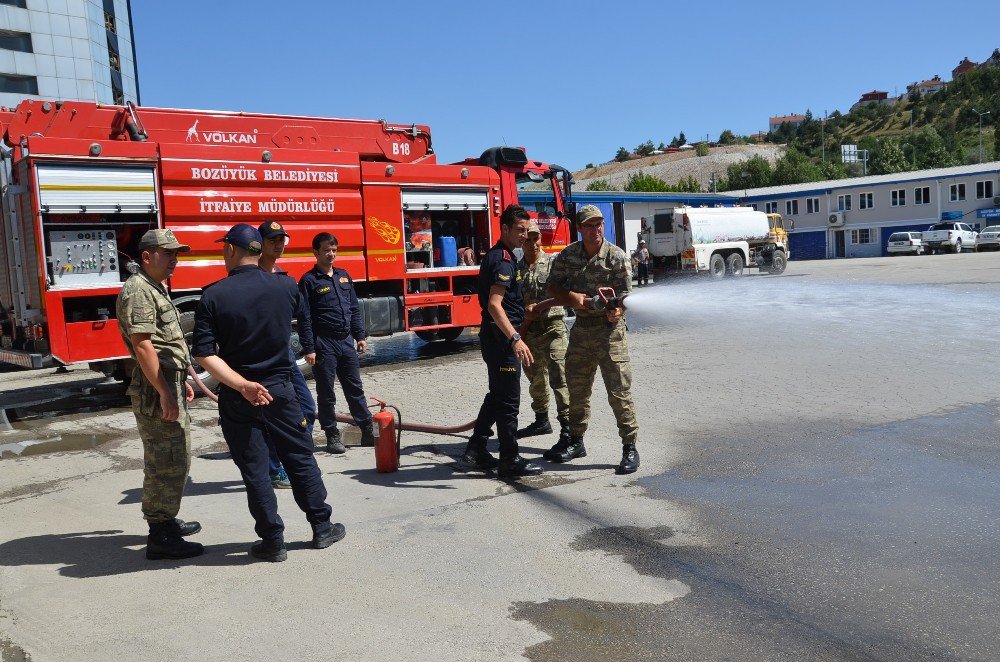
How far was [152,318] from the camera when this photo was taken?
4.28m

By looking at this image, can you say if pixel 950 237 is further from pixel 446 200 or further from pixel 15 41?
pixel 15 41

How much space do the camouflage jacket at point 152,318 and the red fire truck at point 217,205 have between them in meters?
5.47

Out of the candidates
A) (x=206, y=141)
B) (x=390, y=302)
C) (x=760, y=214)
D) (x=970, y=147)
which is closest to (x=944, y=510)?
(x=390, y=302)

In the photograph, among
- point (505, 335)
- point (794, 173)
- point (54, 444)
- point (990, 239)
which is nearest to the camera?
point (505, 335)

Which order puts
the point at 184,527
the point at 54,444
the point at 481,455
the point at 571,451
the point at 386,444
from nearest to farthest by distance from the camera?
the point at 184,527, the point at 481,455, the point at 386,444, the point at 571,451, the point at 54,444

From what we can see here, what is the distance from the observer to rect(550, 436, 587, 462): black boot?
20.4 feet

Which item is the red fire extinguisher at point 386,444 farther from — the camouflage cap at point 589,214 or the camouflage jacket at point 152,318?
the camouflage cap at point 589,214

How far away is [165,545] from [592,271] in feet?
10.9

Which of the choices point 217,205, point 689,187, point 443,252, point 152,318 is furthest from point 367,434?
point 689,187

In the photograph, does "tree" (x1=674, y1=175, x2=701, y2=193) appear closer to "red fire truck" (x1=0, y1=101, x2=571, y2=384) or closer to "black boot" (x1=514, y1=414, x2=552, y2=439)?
"red fire truck" (x1=0, y1=101, x2=571, y2=384)

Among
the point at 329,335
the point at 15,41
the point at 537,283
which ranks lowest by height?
the point at 329,335

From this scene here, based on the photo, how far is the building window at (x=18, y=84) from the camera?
42688 mm

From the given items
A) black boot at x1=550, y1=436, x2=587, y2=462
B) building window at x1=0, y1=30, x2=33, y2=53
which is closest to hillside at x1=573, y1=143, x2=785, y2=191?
building window at x1=0, y1=30, x2=33, y2=53

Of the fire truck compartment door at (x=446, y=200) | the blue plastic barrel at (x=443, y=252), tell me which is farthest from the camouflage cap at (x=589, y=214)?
the blue plastic barrel at (x=443, y=252)
